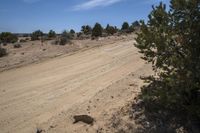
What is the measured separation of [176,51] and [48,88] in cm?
966

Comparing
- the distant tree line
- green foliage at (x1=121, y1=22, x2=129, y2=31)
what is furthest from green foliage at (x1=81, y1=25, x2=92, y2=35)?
green foliage at (x1=121, y1=22, x2=129, y2=31)

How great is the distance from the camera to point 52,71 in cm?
2255

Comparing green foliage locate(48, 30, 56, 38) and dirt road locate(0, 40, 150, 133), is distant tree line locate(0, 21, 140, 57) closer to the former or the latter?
green foliage locate(48, 30, 56, 38)

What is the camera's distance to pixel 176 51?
8.74 meters

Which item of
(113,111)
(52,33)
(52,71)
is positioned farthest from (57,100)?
(52,33)

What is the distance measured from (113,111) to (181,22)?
352 centimetres

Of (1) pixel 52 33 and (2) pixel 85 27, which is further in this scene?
(2) pixel 85 27

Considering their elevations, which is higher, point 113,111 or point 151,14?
point 151,14

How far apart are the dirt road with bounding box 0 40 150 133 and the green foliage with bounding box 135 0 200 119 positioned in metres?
4.57

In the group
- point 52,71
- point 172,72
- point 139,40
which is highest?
point 139,40

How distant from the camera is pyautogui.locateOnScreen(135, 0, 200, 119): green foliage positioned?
8.18 m

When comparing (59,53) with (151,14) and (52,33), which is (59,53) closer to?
(151,14)

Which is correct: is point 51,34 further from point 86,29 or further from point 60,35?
point 86,29

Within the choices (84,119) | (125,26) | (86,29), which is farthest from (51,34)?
(84,119)
